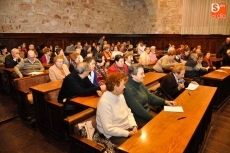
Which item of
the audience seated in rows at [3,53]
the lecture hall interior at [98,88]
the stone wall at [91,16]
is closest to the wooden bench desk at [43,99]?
the lecture hall interior at [98,88]

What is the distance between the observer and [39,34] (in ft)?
28.9

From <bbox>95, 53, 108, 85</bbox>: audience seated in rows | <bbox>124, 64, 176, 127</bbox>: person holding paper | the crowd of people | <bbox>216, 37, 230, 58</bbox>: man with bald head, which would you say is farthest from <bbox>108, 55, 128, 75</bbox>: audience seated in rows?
<bbox>216, 37, 230, 58</bbox>: man with bald head

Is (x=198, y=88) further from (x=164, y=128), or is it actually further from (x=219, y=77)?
(x=164, y=128)

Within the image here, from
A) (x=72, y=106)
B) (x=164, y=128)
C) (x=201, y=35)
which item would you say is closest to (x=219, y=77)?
(x=164, y=128)

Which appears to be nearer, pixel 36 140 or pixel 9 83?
pixel 36 140

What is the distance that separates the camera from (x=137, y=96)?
2.68 meters

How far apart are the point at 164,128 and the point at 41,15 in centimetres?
848

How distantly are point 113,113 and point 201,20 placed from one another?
11.0m

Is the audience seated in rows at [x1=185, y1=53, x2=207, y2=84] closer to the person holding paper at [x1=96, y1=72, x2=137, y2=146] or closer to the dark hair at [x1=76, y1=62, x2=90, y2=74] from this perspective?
the dark hair at [x1=76, y1=62, x2=90, y2=74]

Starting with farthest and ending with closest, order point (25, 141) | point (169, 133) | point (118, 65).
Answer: point (118, 65) < point (25, 141) < point (169, 133)

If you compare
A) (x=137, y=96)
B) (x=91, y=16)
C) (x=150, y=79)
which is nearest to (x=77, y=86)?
(x=137, y=96)

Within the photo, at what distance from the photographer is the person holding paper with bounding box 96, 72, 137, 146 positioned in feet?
6.72

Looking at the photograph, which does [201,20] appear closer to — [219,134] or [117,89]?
[219,134]

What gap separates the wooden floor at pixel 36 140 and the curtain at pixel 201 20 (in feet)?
27.2
